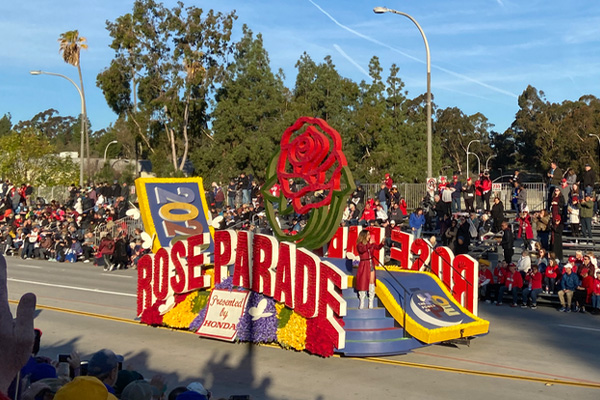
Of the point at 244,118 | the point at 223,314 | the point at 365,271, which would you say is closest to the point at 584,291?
the point at 365,271

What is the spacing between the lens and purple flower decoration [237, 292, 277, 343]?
15359 millimetres

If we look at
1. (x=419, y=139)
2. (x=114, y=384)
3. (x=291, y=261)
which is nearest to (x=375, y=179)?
(x=419, y=139)

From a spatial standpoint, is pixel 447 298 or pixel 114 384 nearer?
pixel 114 384

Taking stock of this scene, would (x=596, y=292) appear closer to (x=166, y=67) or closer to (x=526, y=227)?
(x=526, y=227)

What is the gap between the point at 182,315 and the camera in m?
17.2

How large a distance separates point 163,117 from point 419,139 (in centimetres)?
2008

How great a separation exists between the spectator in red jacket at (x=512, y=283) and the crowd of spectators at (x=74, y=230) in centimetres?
1649

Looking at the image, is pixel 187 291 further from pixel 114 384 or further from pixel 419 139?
pixel 419 139

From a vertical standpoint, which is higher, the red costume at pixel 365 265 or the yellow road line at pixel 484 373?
the red costume at pixel 365 265

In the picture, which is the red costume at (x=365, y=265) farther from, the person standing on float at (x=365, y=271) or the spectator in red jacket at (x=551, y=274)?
the spectator in red jacket at (x=551, y=274)

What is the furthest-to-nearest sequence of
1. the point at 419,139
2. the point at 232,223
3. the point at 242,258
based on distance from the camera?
the point at 419,139, the point at 232,223, the point at 242,258

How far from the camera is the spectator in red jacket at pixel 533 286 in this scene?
66.1 feet

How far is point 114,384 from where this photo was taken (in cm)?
680

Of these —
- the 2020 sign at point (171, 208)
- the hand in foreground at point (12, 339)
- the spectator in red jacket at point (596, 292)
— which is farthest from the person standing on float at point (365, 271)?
the hand in foreground at point (12, 339)
